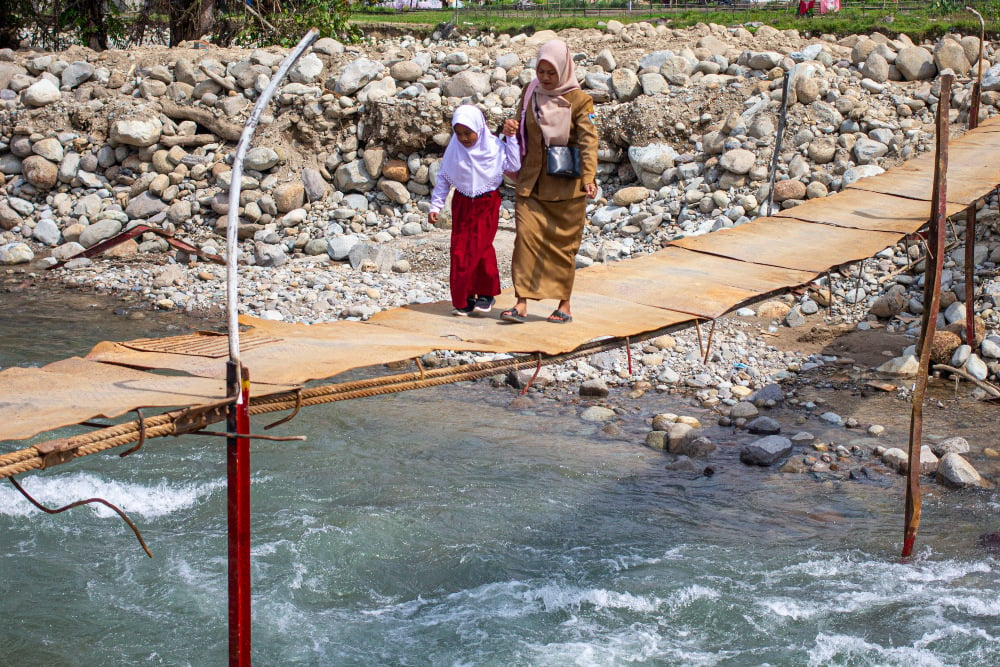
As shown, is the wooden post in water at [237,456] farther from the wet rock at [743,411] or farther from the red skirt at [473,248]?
the wet rock at [743,411]

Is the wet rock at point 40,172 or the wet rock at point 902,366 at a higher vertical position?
the wet rock at point 40,172

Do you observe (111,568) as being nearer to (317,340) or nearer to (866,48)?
(317,340)

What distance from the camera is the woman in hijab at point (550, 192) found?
4262 millimetres

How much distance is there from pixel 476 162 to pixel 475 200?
0.19 meters

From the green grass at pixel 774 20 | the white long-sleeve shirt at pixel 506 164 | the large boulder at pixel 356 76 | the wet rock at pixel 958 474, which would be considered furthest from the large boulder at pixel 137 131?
the wet rock at pixel 958 474

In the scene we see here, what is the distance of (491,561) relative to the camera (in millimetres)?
4828

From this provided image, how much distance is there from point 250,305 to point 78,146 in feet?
13.3

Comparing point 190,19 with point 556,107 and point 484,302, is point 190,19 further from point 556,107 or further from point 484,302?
point 556,107

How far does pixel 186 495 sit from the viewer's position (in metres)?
5.39

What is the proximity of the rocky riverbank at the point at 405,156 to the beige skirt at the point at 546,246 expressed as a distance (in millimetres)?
2892

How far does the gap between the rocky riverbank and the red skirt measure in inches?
111

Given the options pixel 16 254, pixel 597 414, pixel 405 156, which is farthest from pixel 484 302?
pixel 16 254

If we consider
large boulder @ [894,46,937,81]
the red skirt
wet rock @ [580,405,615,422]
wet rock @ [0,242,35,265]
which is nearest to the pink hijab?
the red skirt

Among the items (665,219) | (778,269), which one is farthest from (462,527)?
(665,219)
